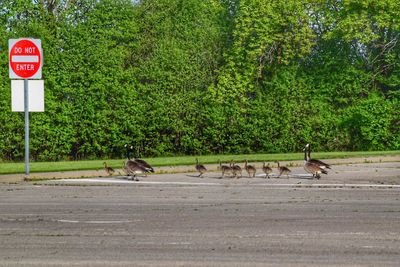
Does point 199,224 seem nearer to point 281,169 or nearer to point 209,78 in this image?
point 281,169

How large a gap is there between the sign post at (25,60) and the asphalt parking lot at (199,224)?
3.51 m

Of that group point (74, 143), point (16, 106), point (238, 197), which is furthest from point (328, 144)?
point (238, 197)

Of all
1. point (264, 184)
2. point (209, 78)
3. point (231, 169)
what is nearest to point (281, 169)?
point (231, 169)

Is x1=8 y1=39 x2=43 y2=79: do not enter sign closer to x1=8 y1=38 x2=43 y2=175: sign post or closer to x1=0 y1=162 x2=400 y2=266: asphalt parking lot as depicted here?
x1=8 y1=38 x2=43 y2=175: sign post

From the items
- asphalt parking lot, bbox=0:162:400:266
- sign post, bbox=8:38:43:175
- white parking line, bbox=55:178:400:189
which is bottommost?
asphalt parking lot, bbox=0:162:400:266

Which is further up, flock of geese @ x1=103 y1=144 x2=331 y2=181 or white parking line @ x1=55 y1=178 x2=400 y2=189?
flock of geese @ x1=103 y1=144 x2=331 y2=181

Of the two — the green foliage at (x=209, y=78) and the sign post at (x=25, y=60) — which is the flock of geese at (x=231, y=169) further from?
the green foliage at (x=209, y=78)

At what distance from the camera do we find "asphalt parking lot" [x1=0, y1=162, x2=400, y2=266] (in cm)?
1080

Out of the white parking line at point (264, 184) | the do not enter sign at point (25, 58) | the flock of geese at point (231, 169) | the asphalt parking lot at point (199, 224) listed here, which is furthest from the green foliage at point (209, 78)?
the asphalt parking lot at point (199, 224)

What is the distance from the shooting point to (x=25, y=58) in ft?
84.6

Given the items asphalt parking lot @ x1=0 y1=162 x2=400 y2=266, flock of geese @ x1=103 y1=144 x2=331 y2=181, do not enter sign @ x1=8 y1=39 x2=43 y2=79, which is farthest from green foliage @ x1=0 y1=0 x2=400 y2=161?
asphalt parking lot @ x1=0 y1=162 x2=400 y2=266

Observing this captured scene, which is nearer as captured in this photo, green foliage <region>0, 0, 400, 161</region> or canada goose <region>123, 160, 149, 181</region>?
canada goose <region>123, 160, 149, 181</region>

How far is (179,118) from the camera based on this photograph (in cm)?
3875

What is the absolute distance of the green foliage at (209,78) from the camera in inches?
1457
